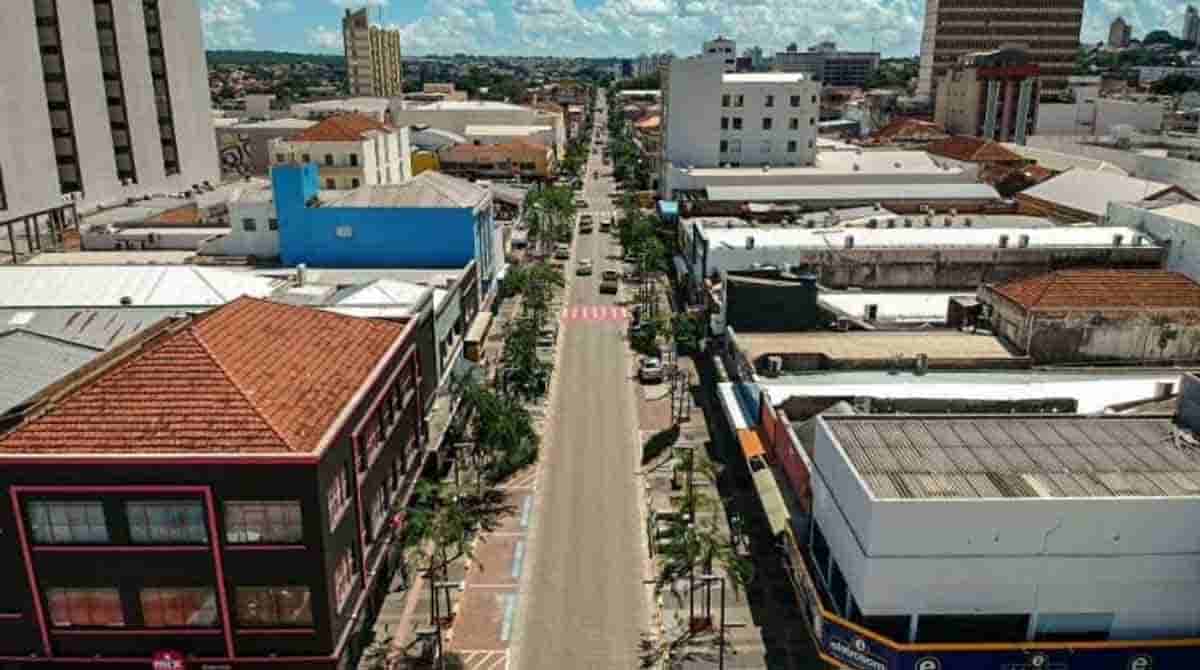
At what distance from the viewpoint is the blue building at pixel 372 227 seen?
74688 millimetres

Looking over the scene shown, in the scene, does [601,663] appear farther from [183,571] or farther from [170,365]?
[170,365]

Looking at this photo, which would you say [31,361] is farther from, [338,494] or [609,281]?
[609,281]

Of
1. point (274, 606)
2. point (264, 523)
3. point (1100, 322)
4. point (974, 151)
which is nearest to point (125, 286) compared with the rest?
point (264, 523)

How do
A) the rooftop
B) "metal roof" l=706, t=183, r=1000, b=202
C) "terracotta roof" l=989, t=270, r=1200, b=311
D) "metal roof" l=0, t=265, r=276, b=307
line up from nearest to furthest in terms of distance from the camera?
1. "terracotta roof" l=989, t=270, r=1200, b=311
2. "metal roof" l=0, t=265, r=276, b=307
3. the rooftop
4. "metal roof" l=706, t=183, r=1000, b=202

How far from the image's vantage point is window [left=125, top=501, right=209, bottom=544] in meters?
33.6

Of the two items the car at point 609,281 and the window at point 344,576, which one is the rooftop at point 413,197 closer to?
the car at point 609,281

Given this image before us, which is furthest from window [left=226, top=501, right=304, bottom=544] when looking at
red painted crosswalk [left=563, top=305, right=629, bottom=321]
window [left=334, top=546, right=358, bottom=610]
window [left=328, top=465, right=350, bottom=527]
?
red painted crosswalk [left=563, top=305, right=629, bottom=321]

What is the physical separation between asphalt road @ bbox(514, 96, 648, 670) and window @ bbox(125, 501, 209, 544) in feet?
49.5

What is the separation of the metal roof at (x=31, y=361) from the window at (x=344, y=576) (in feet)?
51.4

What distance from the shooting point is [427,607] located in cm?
4506

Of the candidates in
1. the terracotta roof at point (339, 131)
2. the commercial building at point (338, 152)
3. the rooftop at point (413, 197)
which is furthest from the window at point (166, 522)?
the terracotta roof at point (339, 131)

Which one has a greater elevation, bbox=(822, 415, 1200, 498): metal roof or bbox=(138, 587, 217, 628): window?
bbox=(822, 415, 1200, 498): metal roof

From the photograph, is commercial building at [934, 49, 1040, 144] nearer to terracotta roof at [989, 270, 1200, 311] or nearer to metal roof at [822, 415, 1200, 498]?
terracotta roof at [989, 270, 1200, 311]

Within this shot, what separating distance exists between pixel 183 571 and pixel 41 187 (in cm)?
7485
